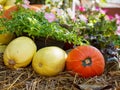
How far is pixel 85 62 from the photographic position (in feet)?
3.98

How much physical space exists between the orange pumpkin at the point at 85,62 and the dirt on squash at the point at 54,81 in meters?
0.02

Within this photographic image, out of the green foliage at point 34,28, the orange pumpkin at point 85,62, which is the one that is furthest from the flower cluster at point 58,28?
the orange pumpkin at point 85,62

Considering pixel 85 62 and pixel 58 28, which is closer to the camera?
pixel 85 62

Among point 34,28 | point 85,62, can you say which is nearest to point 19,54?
point 34,28

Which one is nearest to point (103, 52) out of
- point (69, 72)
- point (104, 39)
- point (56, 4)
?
point (104, 39)

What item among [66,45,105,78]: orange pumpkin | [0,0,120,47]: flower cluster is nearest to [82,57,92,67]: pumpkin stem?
[66,45,105,78]: orange pumpkin

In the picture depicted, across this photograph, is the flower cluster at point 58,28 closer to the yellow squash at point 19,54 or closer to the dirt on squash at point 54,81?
the yellow squash at point 19,54

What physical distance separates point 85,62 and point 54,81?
0.46 feet

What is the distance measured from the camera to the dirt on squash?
3.77 ft

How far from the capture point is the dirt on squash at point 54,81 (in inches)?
45.3

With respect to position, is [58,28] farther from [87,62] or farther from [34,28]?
[87,62]

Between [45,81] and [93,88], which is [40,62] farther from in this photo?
[93,88]

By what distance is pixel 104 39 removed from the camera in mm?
1464

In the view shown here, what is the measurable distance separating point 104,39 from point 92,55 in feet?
0.90
